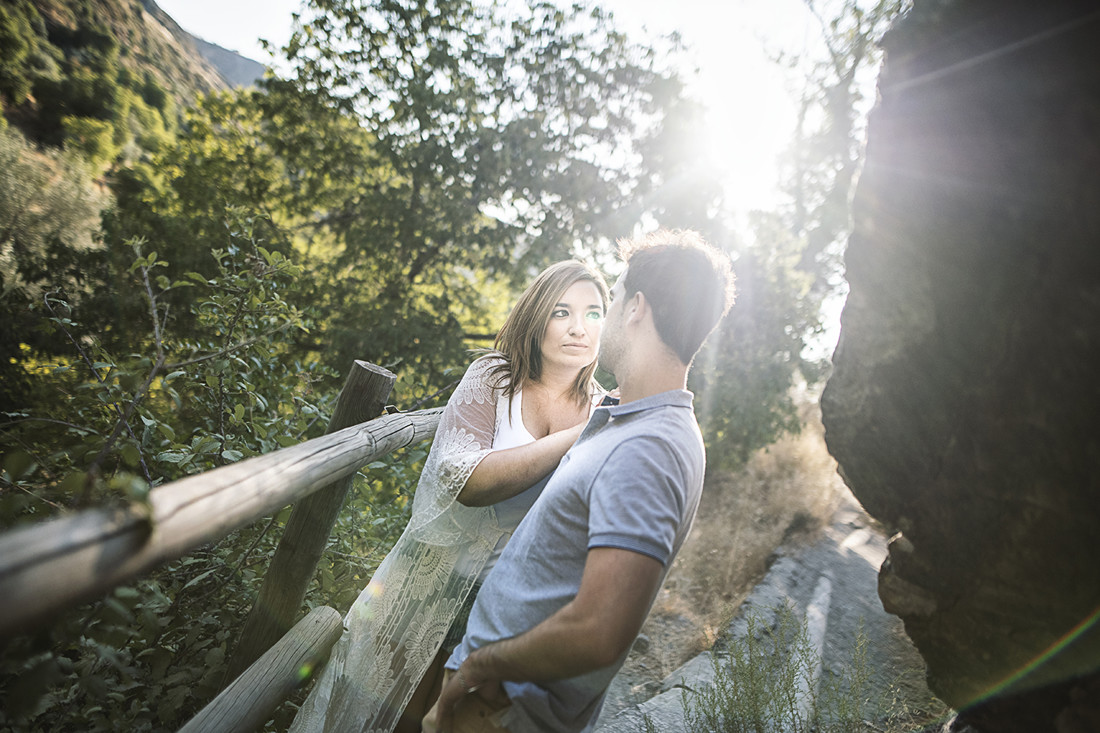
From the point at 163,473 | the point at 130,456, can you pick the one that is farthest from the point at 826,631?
the point at 130,456

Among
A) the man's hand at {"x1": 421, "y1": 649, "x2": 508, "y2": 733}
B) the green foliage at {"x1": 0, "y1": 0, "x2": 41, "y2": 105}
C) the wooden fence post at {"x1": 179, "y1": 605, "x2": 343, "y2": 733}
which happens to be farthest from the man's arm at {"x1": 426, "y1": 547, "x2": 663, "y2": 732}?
the green foliage at {"x1": 0, "y1": 0, "x2": 41, "y2": 105}

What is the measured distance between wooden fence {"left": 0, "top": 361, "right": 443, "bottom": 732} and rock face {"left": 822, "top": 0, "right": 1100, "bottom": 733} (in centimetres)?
155

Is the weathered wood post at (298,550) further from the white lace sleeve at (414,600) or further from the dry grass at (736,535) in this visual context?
the dry grass at (736,535)

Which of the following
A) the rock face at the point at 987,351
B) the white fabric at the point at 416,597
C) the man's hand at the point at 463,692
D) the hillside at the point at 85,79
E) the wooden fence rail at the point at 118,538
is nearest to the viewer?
the wooden fence rail at the point at 118,538

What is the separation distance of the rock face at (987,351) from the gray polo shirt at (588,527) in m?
0.63

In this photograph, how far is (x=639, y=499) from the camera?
1146 mm

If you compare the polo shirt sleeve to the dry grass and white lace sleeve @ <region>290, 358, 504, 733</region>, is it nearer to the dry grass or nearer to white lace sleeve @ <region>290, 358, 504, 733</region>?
white lace sleeve @ <region>290, 358, 504, 733</region>

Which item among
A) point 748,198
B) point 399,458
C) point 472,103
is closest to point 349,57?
point 472,103

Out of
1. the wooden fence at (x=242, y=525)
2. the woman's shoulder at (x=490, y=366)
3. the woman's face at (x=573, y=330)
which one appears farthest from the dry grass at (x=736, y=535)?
the wooden fence at (x=242, y=525)

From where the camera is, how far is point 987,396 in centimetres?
127

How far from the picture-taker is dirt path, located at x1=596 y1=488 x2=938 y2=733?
320cm

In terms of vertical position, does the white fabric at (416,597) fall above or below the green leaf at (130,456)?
below

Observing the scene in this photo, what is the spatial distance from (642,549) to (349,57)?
422 inches

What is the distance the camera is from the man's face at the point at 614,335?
63.8 inches
